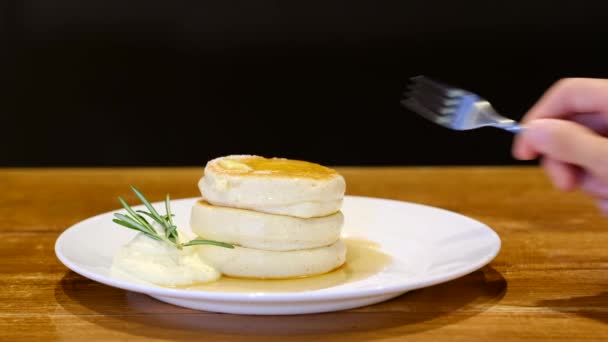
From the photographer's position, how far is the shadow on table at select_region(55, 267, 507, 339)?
98cm

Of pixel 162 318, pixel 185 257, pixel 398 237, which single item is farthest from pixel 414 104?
pixel 162 318

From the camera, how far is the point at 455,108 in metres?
1.26

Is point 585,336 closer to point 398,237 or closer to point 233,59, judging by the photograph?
point 398,237

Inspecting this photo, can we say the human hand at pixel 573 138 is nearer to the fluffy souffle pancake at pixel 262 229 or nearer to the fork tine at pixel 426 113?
the fork tine at pixel 426 113

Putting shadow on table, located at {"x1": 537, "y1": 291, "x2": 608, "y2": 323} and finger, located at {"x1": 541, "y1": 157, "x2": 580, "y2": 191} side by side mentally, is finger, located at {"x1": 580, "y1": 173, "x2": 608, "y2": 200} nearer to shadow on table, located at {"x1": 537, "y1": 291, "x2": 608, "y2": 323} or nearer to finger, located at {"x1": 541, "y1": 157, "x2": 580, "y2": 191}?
finger, located at {"x1": 541, "y1": 157, "x2": 580, "y2": 191}

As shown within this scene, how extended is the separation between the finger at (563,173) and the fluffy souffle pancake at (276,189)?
1.10ft

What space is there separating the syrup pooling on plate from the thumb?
14.7 inches

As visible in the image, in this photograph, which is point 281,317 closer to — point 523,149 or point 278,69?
point 523,149

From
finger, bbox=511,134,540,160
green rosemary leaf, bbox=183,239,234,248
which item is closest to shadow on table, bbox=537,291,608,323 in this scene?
finger, bbox=511,134,540,160

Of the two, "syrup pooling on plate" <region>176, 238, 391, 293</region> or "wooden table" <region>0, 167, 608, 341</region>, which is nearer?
"wooden table" <region>0, 167, 608, 341</region>

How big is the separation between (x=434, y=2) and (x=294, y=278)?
7.60 feet

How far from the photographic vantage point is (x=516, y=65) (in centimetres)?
326

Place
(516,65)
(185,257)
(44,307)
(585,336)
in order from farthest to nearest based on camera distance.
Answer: (516,65)
(185,257)
(44,307)
(585,336)

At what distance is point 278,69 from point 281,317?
2.40m
